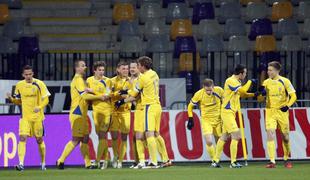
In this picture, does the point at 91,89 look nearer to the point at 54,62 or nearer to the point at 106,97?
the point at 106,97

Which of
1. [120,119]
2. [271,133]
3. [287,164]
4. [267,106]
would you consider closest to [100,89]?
[120,119]

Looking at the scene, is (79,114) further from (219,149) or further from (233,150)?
(233,150)

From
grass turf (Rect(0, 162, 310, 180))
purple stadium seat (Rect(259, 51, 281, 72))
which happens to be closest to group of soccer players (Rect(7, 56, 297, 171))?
grass turf (Rect(0, 162, 310, 180))

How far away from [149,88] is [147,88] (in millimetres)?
40

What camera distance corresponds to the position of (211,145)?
22.8m

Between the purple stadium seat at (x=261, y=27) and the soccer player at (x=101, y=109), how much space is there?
910cm

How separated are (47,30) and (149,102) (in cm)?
960

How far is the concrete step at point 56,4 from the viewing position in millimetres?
30484

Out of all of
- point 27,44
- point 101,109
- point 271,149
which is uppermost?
point 27,44

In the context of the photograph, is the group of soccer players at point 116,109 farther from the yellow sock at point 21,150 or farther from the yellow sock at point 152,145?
the yellow sock at point 152,145

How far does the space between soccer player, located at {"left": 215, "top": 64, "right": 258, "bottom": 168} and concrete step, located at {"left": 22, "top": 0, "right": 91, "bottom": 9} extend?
937cm

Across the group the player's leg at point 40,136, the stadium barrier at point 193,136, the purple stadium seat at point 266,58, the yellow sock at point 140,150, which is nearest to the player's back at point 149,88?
the yellow sock at point 140,150

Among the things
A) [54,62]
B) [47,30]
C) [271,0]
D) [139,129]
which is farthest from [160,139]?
[271,0]

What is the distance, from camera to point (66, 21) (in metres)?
30.2
